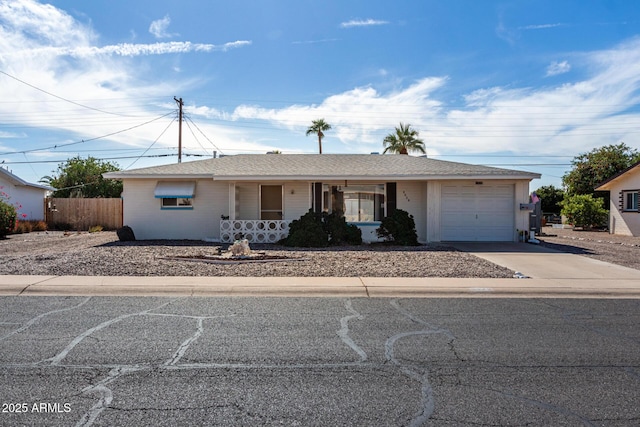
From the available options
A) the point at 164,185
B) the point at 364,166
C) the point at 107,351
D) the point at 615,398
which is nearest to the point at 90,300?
the point at 107,351

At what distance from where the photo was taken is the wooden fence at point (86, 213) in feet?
90.5

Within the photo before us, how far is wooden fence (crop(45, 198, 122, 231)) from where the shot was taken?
90.5 feet

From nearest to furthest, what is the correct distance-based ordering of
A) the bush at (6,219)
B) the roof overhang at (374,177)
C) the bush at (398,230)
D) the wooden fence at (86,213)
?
1. the bush at (398,230)
2. the roof overhang at (374,177)
3. the bush at (6,219)
4. the wooden fence at (86,213)

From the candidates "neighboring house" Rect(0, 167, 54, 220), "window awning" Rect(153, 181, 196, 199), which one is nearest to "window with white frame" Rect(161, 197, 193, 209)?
"window awning" Rect(153, 181, 196, 199)

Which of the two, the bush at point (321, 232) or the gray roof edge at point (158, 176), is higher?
the gray roof edge at point (158, 176)

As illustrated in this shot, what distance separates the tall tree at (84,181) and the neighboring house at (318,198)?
815 inches

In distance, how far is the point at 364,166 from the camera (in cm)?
2006

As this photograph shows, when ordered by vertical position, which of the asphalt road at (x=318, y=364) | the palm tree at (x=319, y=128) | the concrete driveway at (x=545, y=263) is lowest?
the asphalt road at (x=318, y=364)

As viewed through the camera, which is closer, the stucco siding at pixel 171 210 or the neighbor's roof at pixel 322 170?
the neighbor's roof at pixel 322 170

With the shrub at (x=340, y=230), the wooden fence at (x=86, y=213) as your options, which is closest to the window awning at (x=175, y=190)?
the shrub at (x=340, y=230)

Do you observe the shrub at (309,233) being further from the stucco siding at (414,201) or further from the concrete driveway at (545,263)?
the concrete driveway at (545,263)

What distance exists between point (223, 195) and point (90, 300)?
37.4 feet

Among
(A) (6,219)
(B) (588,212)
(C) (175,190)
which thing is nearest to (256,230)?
(C) (175,190)

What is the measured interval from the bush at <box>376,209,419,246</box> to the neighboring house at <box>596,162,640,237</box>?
14423 millimetres
